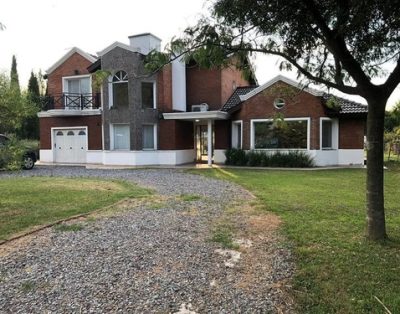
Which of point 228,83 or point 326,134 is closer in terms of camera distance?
point 326,134

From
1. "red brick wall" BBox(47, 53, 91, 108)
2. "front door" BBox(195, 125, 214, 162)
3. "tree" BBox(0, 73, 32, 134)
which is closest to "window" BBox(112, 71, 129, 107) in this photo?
"red brick wall" BBox(47, 53, 91, 108)

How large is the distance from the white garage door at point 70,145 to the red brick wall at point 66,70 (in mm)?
2758

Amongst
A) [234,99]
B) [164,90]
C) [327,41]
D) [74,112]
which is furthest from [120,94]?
[327,41]

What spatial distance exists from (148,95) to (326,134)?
10.2 m

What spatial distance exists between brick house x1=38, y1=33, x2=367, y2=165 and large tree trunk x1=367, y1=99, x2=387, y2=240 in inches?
539

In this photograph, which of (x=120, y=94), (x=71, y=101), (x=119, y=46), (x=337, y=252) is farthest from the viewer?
(x=71, y=101)

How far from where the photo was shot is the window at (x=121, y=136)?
2252cm

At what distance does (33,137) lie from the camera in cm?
3506

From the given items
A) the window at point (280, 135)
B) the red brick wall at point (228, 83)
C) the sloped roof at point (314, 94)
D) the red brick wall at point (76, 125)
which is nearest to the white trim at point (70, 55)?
the red brick wall at point (76, 125)

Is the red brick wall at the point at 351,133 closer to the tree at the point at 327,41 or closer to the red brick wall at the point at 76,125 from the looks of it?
the red brick wall at the point at 76,125

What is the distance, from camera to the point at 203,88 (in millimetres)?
24141

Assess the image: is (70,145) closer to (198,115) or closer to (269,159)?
(198,115)

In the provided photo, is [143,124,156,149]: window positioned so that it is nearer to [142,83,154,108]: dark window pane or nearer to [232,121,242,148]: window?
[142,83,154,108]: dark window pane

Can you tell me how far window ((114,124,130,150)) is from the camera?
2252 cm
